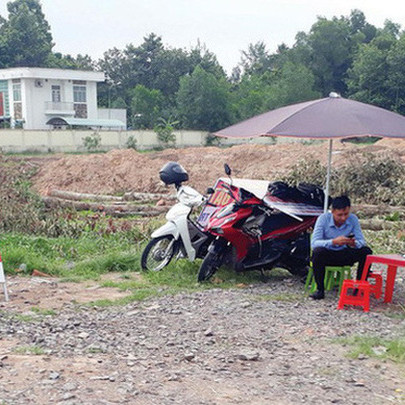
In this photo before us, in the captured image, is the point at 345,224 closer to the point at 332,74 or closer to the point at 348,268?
the point at 348,268

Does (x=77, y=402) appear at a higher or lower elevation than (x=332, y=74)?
lower

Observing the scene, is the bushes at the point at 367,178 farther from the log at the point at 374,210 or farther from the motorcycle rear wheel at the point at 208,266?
the motorcycle rear wheel at the point at 208,266

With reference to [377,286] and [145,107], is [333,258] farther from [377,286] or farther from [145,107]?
[145,107]

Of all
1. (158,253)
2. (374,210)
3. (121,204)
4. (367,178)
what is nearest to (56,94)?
(121,204)

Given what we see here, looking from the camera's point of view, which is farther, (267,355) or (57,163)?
(57,163)

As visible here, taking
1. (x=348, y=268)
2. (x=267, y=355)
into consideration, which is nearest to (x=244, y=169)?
(x=348, y=268)

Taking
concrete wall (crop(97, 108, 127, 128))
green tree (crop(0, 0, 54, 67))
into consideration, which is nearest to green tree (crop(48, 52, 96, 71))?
green tree (crop(0, 0, 54, 67))

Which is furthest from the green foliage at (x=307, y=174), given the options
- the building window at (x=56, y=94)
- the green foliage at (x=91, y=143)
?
the building window at (x=56, y=94)

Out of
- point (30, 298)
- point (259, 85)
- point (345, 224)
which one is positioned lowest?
point (30, 298)

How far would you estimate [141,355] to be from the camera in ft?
16.5

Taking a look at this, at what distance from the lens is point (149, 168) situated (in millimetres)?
24375

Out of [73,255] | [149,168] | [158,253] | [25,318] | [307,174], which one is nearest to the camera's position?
[25,318]

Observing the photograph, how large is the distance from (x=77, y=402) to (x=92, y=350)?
1.17 metres

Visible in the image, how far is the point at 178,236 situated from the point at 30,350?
342 cm
